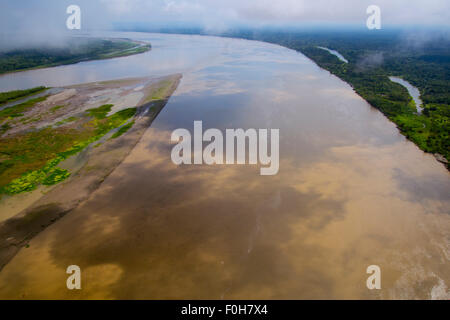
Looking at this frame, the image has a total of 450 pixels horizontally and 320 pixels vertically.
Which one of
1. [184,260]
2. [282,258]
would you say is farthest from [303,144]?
[184,260]

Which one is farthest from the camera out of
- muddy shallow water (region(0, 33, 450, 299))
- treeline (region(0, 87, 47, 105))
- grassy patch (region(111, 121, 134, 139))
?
treeline (region(0, 87, 47, 105))

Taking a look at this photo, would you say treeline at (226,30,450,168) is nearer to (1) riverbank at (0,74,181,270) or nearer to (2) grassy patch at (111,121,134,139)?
(1) riverbank at (0,74,181,270)

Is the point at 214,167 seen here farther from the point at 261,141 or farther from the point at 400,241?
the point at 400,241

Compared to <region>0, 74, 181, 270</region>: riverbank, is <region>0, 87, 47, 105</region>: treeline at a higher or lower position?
higher

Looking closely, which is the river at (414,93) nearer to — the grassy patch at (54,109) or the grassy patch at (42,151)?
the grassy patch at (42,151)

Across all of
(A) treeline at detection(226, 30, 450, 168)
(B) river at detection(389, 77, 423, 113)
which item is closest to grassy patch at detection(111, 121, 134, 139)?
(A) treeline at detection(226, 30, 450, 168)

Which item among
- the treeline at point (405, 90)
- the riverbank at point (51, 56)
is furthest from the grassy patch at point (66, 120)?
the riverbank at point (51, 56)

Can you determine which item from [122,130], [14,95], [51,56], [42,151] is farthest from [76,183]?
[51,56]
